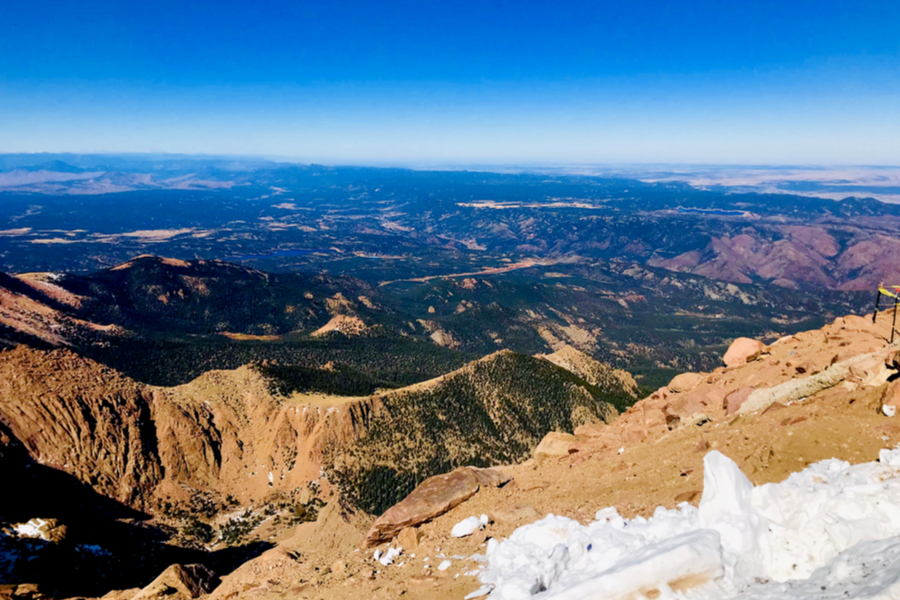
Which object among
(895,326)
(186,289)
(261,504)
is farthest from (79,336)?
(895,326)

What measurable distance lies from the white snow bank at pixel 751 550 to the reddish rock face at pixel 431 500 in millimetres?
11312

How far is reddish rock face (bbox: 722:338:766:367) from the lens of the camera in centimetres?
4676

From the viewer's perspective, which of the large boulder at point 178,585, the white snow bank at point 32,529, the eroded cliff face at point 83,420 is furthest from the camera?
the eroded cliff face at point 83,420

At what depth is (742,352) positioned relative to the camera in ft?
157

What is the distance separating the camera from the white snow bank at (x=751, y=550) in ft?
41.6

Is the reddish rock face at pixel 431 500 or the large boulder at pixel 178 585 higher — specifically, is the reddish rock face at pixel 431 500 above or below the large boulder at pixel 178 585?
above

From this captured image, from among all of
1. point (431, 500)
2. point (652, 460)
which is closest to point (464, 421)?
point (431, 500)

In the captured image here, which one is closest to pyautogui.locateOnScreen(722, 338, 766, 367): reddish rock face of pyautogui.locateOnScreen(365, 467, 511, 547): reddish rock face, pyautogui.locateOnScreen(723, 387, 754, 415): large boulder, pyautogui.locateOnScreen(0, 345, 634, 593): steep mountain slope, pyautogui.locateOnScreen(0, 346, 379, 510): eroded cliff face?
pyautogui.locateOnScreen(723, 387, 754, 415): large boulder

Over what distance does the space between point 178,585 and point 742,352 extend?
164ft

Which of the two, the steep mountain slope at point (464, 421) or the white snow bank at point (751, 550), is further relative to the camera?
the steep mountain slope at point (464, 421)

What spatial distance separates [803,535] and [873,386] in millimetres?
14564

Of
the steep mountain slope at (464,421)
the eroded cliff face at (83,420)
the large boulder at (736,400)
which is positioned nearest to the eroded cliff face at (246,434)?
the eroded cliff face at (83,420)

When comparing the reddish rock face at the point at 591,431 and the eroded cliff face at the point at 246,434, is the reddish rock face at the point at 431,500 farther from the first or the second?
the eroded cliff face at the point at 246,434

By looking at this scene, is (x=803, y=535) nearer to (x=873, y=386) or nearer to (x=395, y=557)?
(x=873, y=386)
